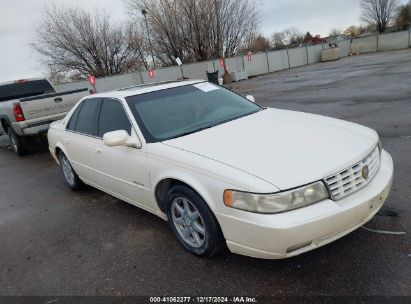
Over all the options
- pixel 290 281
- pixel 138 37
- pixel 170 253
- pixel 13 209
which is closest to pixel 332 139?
pixel 290 281

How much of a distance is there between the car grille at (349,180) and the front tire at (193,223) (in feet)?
2.98

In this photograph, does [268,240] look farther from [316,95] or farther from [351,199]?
[316,95]

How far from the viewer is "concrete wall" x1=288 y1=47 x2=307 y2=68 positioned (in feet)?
107

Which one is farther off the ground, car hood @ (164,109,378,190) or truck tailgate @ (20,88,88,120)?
truck tailgate @ (20,88,88,120)

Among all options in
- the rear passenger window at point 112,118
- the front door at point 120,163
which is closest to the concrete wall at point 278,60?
the rear passenger window at point 112,118

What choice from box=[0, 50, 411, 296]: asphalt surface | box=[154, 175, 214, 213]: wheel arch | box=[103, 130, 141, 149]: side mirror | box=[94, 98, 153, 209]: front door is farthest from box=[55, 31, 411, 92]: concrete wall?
box=[154, 175, 214, 213]: wheel arch

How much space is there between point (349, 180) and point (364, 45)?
140 feet

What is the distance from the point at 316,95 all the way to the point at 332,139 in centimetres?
953

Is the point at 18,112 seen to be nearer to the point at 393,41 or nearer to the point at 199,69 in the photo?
the point at 199,69

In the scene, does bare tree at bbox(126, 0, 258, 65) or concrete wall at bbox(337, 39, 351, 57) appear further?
concrete wall at bbox(337, 39, 351, 57)

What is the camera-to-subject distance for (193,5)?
2889cm

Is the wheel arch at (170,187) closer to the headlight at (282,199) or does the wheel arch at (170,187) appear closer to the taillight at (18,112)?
the headlight at (282,199)

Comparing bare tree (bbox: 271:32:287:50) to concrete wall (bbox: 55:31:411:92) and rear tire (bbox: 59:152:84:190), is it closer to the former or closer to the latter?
concrete wall (bbox: 55:31:411:92)

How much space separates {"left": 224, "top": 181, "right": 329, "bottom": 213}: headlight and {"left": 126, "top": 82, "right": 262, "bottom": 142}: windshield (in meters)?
1.19
